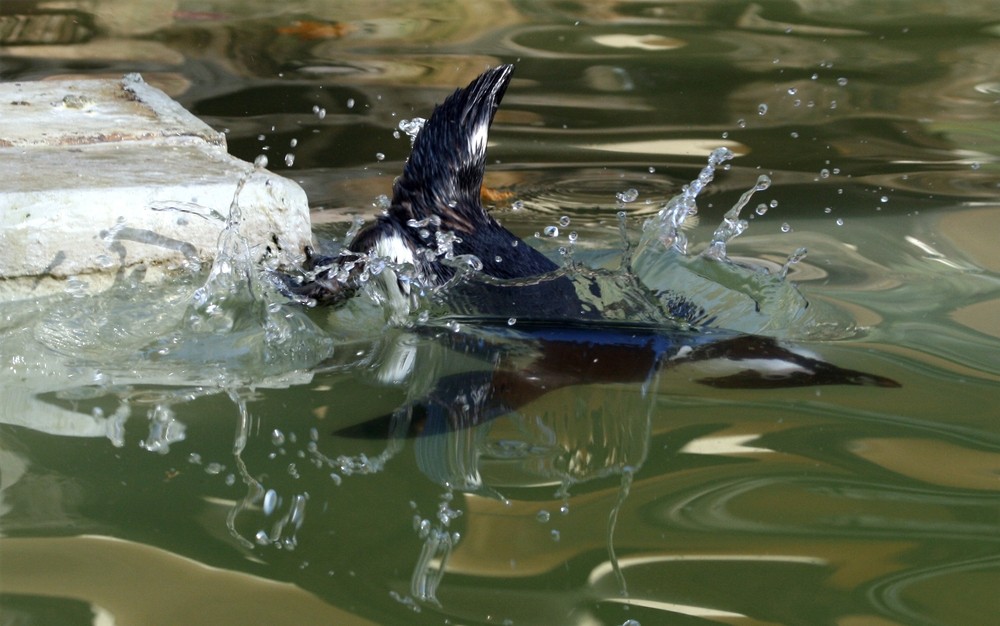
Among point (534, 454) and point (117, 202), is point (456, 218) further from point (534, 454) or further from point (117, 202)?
point (534, 454)

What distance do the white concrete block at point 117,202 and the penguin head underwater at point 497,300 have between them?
22cm

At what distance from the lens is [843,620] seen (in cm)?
171

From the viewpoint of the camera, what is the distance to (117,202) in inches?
119

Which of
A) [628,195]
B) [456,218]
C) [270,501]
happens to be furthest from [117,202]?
[628,195]

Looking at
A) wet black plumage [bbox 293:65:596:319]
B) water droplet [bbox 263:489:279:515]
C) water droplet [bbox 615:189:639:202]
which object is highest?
Answer: wet black plumage [bbox 293:65:596:319]

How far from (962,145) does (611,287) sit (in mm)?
2707

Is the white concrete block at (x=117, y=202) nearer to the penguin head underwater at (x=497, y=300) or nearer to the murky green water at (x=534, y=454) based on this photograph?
the murky green water at (x=534, y=454)

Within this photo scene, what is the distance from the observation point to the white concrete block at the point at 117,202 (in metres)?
2.95

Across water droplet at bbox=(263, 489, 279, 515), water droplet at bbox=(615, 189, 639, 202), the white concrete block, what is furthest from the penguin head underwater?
water droplet at bbox=(615, 189, 639, 202)

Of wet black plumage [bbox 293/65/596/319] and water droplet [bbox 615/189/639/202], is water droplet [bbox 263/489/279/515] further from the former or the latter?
water droplet [bbox 615/189/639/202]

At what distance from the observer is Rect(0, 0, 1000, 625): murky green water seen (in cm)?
175

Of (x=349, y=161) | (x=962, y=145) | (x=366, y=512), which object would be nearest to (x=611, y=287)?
(x=366, y=512)

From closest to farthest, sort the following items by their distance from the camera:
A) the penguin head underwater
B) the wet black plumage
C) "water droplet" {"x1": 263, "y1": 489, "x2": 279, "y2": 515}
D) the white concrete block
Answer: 1. "water droplet" {"x1": 263, "y1": 489, "x2": 279, "y2": 515}
2. the penguin head underwater
3. the white concrete block
4. the wet black plumage

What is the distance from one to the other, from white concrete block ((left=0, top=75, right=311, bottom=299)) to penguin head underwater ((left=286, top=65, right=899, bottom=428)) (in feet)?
0.72
